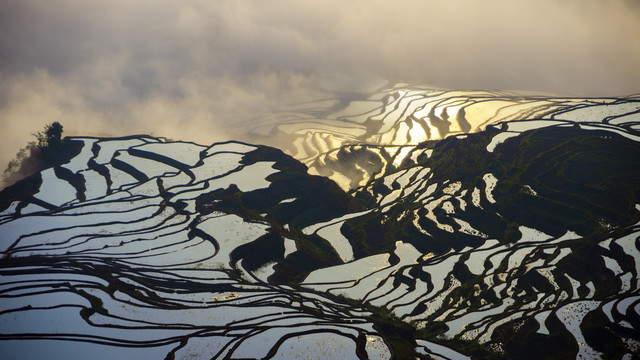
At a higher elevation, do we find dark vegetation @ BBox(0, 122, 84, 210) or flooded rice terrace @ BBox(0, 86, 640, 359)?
dark vegetation @ BBox(0, 122, 84, 210)

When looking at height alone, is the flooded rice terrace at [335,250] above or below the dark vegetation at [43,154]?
below

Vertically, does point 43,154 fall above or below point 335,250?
above

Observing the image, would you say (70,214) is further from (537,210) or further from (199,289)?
(537,210)

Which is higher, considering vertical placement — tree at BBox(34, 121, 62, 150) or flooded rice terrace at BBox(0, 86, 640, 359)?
tree at BBox(34, 121, 62, 150)

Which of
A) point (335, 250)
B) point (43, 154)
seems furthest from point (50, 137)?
point (335, 250)

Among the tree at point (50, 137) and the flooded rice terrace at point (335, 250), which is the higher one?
the tree at point (50, 137)

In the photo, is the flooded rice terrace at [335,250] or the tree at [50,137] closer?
the flooded rice terrace at [335,250]

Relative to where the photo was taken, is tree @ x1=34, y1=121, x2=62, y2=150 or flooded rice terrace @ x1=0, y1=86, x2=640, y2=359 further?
tree @ x1=34, y1=121, x2=62, y2=150

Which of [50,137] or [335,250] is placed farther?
[50,137]

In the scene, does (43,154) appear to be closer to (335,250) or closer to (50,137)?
(50,137)

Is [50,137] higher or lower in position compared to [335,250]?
higher

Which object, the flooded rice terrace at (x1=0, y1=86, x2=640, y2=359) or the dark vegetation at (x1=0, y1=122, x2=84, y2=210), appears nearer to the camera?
the flooded rice terrace at (x1=0, y1=86, x2=640, y2=359)

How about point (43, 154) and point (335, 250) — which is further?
point (43, 154)
